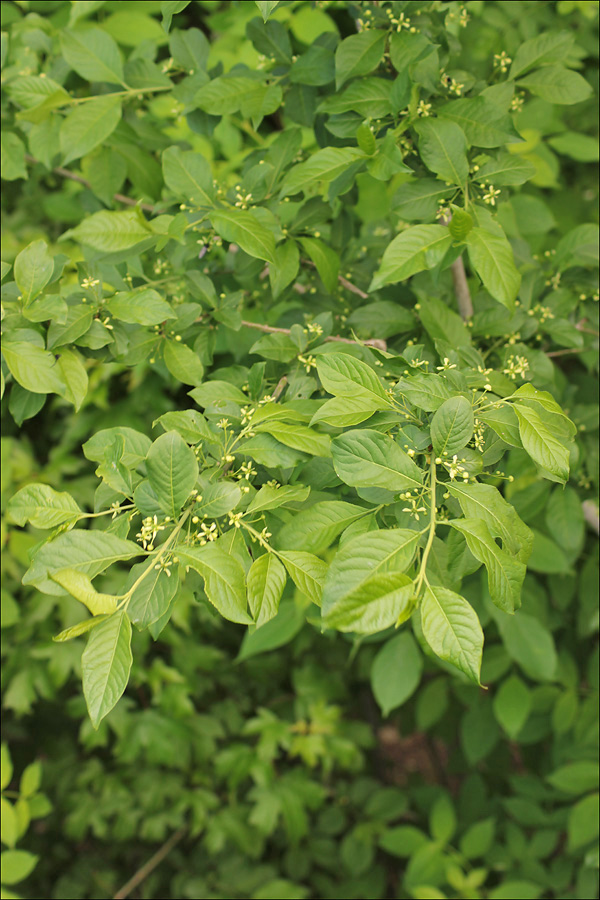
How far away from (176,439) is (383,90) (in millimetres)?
861

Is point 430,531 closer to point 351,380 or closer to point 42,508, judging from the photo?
point 351,380

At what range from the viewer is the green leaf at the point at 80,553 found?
0.80m

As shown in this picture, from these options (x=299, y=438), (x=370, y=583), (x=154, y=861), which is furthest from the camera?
(x=154, y=861)

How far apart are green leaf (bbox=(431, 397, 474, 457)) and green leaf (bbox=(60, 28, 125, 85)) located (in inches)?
47.6

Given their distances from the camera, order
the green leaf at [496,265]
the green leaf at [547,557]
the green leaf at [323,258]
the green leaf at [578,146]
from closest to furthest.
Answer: the green leaf at [496,265] < the green leaf at [323,258] < the green leaf at [547,557] < the green leaf at [578,146]

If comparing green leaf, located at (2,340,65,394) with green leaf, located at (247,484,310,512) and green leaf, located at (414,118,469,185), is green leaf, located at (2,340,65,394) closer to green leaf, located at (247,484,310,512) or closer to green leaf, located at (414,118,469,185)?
green leaf, located at (247,484,310,512)

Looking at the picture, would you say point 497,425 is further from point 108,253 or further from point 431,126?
point 108,253

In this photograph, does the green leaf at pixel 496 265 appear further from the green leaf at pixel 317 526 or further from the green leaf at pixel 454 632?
the green leaf at pixel 454 632

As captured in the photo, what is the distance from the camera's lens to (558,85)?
1436 mm

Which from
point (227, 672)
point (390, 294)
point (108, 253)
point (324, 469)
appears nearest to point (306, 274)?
point (390, 294)

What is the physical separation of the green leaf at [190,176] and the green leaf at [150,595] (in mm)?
762

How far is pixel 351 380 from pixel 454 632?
0.35m

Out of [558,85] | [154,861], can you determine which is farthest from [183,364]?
[154,861]

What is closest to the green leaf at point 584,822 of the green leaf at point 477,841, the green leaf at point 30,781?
the green leaf at point 30,781
